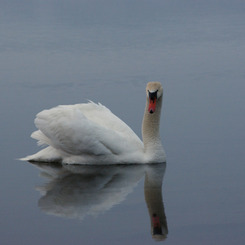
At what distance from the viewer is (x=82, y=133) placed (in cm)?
928

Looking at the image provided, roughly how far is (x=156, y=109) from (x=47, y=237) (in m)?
3.52

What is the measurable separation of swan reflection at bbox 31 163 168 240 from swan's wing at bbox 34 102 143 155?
257 mm

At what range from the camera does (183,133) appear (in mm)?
10547

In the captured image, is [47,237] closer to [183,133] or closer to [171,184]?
[171,184]

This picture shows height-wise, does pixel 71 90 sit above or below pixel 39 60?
below

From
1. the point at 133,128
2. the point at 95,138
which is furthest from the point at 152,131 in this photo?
the point at 133,128

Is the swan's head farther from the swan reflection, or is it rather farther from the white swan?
the swan reflection

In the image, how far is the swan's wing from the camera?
9281 mm

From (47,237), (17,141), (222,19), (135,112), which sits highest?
(222,19)

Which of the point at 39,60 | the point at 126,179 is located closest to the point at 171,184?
the point at 126,179

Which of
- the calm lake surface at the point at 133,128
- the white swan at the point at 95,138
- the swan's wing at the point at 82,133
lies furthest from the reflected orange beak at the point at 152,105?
the calm lake surface at the point at 133,128


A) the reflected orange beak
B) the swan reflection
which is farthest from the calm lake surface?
the reflected orange beak

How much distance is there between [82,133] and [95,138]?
0.18 meters

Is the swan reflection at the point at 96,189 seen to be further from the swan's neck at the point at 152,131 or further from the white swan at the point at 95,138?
the swan's neck at the point at 152,131
